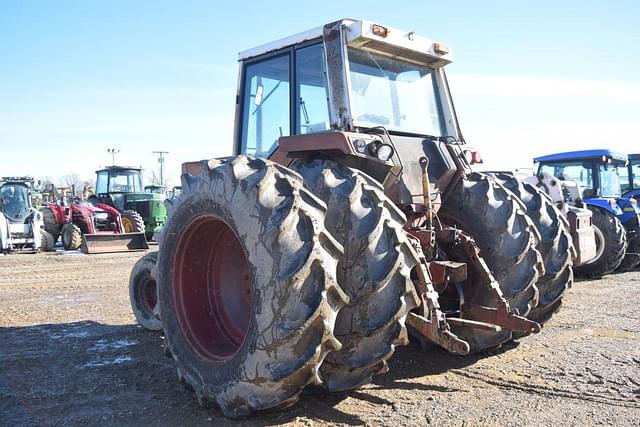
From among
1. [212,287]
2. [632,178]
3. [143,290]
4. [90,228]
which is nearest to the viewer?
[212,287]

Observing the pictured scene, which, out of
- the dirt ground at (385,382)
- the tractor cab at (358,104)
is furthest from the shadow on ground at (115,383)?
the tractor cab at (358,104)

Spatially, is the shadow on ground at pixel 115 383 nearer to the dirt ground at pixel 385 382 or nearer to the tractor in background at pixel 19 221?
the dirt ground at pixel 385 382

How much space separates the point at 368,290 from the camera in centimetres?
333

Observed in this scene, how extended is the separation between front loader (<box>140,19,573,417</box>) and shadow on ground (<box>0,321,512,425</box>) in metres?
0.26

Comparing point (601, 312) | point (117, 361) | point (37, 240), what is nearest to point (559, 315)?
point (601, 312)

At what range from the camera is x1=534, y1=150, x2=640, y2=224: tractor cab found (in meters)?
11.9

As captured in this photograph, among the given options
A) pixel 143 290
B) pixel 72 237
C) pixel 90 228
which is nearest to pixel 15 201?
pixel 72 237

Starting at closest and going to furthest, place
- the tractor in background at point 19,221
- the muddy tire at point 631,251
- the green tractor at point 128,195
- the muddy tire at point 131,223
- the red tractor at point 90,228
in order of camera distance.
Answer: the muddy tire at point 631,251
the red tractor at point 90,228
the tractor in background at point 19,221
the muddy tire at point 131,223
the green tractor at point 128,195

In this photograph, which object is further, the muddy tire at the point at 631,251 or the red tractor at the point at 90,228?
the red tractor at the point at 90,228

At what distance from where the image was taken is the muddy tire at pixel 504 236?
14.3ft

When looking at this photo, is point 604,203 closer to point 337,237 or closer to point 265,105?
point 265,105

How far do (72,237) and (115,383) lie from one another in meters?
14.4

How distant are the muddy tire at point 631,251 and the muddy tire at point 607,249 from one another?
755 millimetres

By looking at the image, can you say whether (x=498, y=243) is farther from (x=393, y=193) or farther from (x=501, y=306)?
(x=393, y=193)
